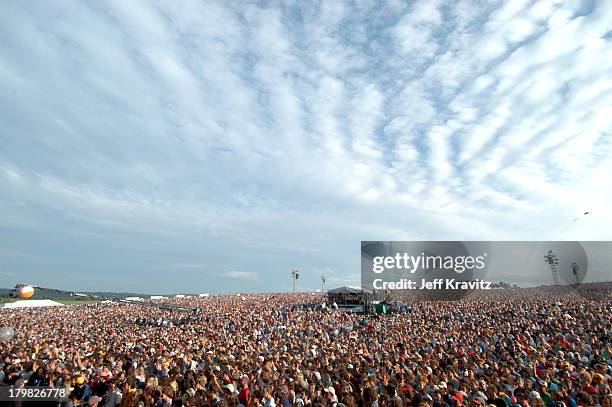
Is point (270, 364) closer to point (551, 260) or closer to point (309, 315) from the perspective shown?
point (309, 315)

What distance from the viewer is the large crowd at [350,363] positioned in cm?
870

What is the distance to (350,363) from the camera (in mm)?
13438

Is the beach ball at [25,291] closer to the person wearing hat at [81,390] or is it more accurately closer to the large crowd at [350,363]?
the large crowd at [350,363]

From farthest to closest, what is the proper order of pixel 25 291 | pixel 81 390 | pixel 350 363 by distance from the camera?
pixel 25 291, pixel 350 363, pixel 81 390

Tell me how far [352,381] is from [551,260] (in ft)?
205

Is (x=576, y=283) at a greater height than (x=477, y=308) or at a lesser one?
greater

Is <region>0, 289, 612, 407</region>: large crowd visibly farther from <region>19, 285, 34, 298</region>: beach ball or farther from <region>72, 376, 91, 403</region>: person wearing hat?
<region>19, 285, 34, 298</region>: beach ball

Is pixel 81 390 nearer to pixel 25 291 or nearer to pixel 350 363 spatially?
pixel 350 363

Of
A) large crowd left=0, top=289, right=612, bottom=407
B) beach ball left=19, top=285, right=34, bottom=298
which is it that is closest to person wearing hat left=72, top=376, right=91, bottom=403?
large crowd left=0, top=289, right=612, bottom=407

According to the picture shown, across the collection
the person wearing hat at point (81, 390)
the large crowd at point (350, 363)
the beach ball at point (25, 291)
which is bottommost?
the person wearing hat at point (81, 390)

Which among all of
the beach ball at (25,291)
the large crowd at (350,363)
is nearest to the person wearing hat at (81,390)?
the large crowd at (350,363)

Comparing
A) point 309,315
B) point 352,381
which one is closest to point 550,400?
point 352,381

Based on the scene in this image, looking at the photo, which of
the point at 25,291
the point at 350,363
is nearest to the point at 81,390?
the point at 350,363

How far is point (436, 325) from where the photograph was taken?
2414cm
